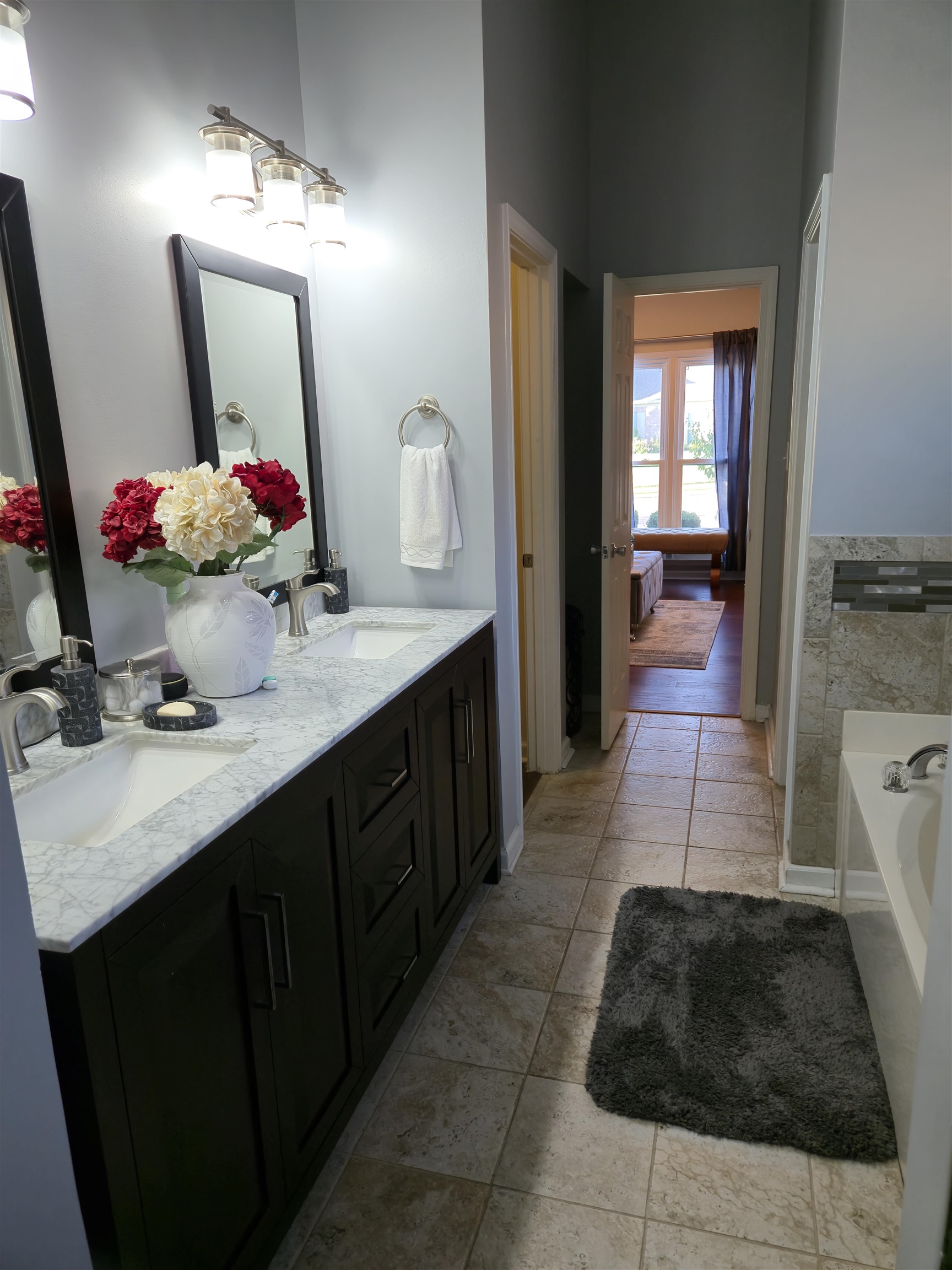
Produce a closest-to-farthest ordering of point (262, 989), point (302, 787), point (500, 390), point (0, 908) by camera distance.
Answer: point (0, 908)
point (262, 989)
point (302, 787)
point (500, 390)

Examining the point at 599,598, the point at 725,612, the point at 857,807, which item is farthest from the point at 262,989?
the point at 725,612

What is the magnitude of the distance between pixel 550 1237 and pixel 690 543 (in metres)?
7.06

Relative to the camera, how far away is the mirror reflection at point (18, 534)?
1.51 m

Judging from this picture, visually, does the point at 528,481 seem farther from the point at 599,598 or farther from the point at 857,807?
the point at 857,807

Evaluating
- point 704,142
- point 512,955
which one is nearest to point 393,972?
point 512,955

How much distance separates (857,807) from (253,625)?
1.59 meters

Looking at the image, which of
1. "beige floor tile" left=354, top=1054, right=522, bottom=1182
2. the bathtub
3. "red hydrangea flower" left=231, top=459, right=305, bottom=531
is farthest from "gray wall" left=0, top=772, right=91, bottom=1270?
the bathtub

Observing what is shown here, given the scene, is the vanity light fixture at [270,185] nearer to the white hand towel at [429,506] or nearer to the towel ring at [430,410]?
the towel ring at [430,410]

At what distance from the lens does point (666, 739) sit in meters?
4.03

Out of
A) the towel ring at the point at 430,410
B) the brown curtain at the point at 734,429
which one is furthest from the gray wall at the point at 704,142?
the brown curtain at the point at 734,429

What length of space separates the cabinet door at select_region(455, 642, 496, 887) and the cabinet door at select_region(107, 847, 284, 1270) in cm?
108

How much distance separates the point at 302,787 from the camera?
149 cm

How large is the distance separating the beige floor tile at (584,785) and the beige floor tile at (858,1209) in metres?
1.77

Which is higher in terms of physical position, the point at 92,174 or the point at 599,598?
the point at 92,174
